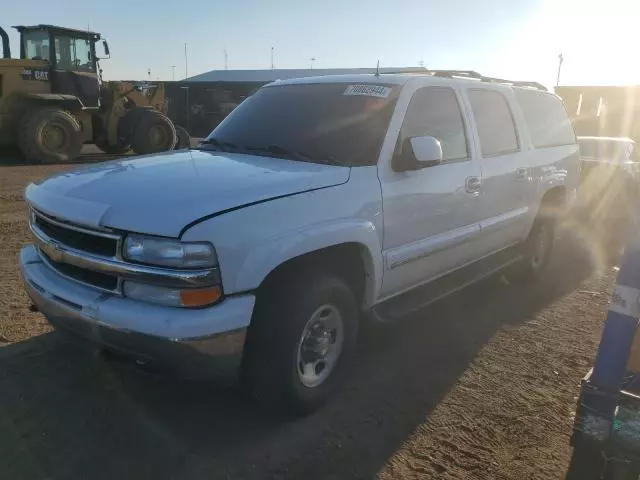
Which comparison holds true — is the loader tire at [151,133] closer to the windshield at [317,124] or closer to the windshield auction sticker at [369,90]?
the windshield at [317,124]

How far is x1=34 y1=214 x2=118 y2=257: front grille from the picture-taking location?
111 inches

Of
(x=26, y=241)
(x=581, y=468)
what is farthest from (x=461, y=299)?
(x=26, y=241)

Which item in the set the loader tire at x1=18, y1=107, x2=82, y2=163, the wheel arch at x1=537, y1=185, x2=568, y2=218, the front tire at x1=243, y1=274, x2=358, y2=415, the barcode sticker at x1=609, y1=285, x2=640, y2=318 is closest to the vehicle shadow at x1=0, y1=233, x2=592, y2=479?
the front tire at x1=243, y1=274, x2=358, y2=415

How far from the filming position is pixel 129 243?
8.96 feet

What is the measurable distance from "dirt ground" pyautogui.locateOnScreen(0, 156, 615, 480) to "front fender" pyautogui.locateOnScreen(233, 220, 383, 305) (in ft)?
2.04

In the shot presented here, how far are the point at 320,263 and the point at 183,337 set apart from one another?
0.98 meters

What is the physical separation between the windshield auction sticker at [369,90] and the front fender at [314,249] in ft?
3.58

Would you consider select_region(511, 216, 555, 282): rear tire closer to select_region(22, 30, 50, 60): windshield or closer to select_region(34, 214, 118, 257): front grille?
select_region(34, 214, 118, 257): front grille

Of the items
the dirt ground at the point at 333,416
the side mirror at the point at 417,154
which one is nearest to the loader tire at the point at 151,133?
the dirt ground at the point at 333,416

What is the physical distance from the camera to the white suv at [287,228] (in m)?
2.71

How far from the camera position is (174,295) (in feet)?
8.92

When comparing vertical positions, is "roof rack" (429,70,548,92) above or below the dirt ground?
above

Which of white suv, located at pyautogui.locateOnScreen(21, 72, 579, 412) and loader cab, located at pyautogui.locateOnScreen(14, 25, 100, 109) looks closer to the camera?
white suv, located at pyautogui.locateOnScreen(21, 72, 579, 412)

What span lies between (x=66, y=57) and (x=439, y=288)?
14.0 meters
